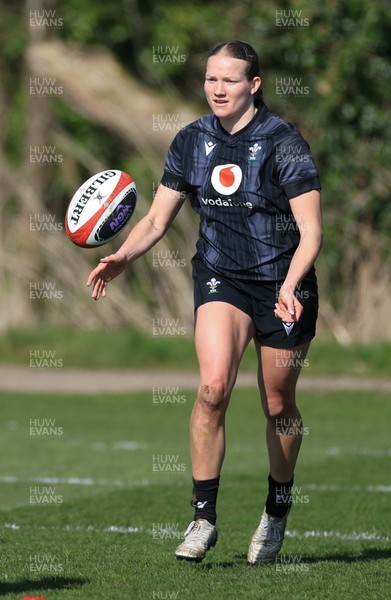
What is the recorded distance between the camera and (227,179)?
6434mm

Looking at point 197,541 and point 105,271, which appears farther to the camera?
point 105,271

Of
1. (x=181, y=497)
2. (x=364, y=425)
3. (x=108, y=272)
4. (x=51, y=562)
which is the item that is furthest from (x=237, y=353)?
(x=364, y=425)

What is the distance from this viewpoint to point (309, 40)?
20.8 m

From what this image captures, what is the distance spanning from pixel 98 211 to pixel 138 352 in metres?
12.4

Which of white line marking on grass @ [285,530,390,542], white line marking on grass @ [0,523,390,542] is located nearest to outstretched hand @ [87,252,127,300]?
white line marking on grass @ [0,523,390,542]

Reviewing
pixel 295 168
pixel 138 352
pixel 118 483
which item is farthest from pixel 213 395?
pixel 138 352

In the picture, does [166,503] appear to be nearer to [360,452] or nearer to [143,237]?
[143,237]

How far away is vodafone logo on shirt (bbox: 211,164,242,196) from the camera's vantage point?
6.42 meters

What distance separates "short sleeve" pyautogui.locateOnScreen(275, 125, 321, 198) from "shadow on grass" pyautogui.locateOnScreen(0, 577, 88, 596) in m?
2.09

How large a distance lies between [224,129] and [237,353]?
1140 mm

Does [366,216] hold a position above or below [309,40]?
below

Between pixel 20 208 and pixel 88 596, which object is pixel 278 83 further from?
pixel 88 596

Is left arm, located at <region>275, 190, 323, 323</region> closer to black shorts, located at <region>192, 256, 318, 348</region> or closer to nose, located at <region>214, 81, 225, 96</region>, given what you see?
black shorts, located at <region>192, 256, 318, 348</region>

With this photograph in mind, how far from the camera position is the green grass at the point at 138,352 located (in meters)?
17.7
